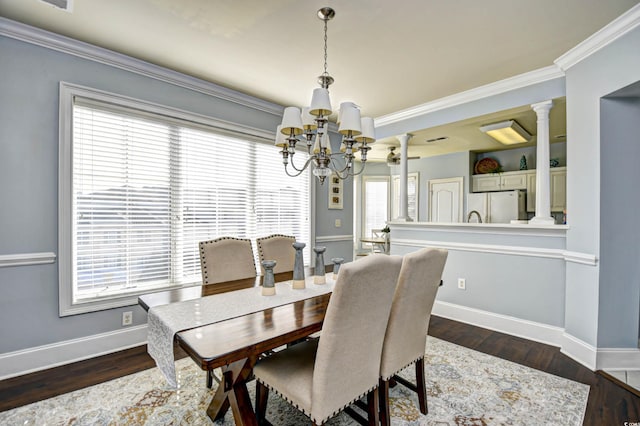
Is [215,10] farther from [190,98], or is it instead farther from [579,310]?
[579,310]

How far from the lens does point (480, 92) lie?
3213mm

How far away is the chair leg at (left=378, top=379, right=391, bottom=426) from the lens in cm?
155

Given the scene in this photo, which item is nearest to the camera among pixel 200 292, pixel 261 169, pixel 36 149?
pixel 200 292

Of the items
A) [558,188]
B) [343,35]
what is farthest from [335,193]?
[558,188]

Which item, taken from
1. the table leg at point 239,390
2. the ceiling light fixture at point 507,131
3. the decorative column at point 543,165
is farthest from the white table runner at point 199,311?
the ceiling light fixture at point 507,131

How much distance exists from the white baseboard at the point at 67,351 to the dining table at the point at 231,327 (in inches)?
47.6

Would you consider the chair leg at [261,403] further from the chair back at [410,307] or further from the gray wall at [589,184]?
the gray wall at [589,184]

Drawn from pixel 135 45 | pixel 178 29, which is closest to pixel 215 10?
pixel 178 29

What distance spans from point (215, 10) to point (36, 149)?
5.68 feet

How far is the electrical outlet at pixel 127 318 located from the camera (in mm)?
2664

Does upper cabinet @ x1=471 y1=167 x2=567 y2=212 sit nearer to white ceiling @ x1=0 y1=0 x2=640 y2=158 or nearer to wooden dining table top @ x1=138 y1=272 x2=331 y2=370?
white ceiling @ x1=0 y1=0 x2=640 y2=158

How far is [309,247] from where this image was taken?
4.11 meters

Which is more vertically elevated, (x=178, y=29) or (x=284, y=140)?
(x=178, y=29)

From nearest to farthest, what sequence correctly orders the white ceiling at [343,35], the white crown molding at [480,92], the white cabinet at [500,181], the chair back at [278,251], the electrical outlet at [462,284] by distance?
the white ceiling at [343,35] < the chair back at [278,251] < the white crown molding at [480,92] < the electrical outlet at [462,284] < the white cabinet at [500,181]
